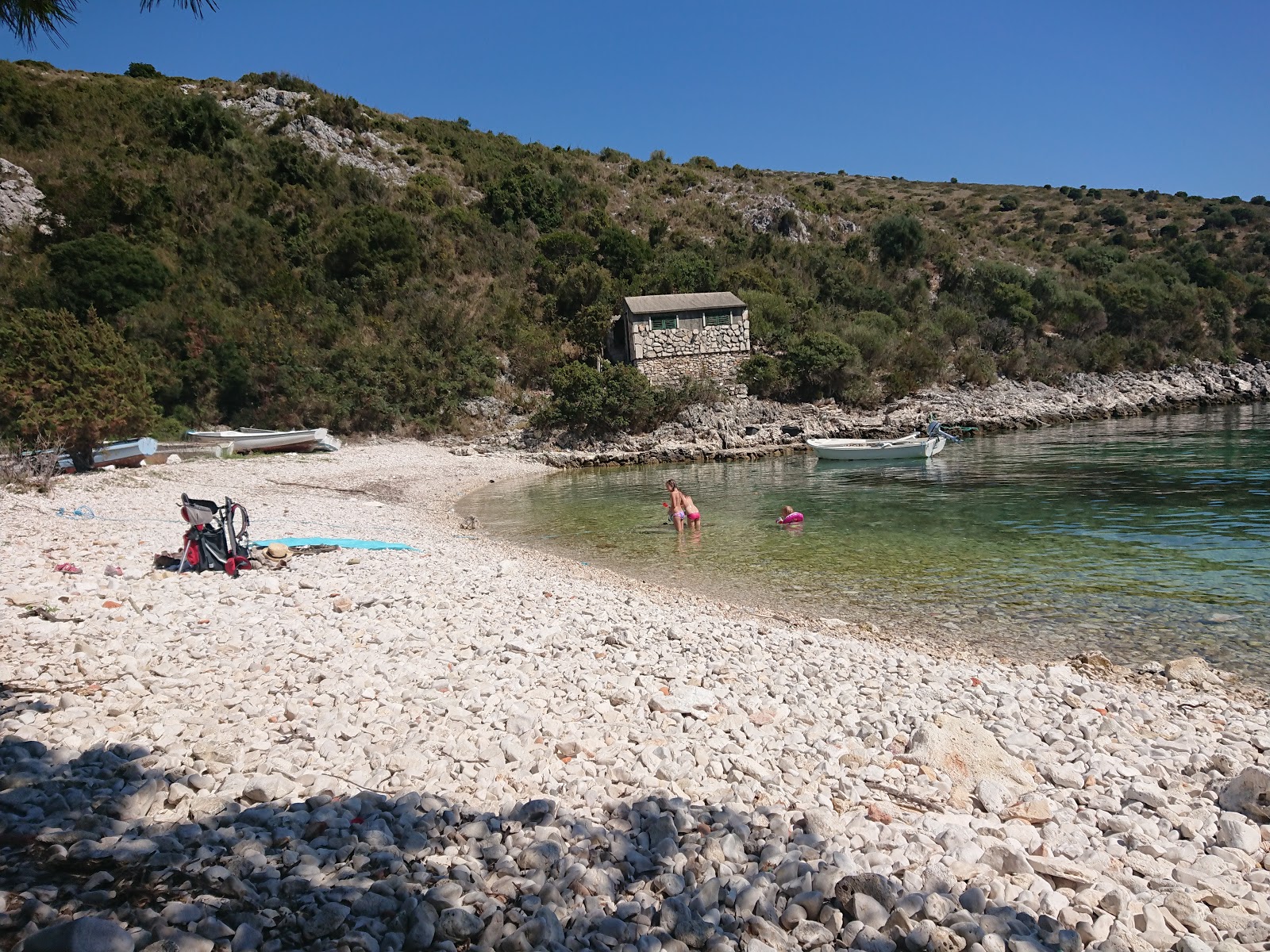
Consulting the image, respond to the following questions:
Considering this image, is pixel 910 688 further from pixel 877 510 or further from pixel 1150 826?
pixel 877 510

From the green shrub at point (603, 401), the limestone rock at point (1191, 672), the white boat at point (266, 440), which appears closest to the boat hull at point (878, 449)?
the green shrub at point (603, 401)

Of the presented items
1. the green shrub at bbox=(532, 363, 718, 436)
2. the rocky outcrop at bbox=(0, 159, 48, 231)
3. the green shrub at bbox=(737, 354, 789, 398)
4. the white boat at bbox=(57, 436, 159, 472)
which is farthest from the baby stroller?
the rocky outcrop at bbox=(0, 159, 48, 231)

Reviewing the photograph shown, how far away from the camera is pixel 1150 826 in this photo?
162 inches

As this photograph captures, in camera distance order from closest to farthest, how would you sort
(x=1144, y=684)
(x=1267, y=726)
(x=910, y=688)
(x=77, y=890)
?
(x=77, y=890) < (x=1267, y=726) < (x=910, y=688) < (x=1144, y=684)

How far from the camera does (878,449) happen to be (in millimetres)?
31250

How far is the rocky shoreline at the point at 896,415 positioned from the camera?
36.9 metres

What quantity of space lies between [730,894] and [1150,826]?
104 inches

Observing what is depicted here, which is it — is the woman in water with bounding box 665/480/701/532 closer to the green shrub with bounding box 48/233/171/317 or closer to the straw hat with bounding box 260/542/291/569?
the straw hat with bounding box 260/542/291/569

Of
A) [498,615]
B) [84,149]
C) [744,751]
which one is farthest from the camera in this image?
[84,149]

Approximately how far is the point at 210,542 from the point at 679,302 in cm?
3982

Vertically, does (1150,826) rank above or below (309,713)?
below

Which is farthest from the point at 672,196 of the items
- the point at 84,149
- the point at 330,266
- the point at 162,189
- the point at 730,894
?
the point at 730,894

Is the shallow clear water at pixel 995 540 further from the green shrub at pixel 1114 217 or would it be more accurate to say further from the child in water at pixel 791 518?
the green shrub at pixel 1114 217

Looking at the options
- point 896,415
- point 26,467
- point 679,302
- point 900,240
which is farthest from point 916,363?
point 26,467
